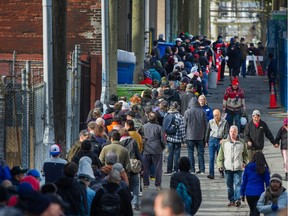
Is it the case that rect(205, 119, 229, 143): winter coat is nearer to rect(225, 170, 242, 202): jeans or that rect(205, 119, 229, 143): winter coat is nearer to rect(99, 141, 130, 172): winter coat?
rect(225, 170, 242, 202): jeans

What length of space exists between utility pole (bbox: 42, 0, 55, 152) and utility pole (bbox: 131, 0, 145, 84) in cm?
1458

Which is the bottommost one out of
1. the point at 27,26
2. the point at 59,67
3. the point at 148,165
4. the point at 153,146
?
the point at 148,165

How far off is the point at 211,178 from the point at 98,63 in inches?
334

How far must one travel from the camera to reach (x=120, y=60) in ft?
109

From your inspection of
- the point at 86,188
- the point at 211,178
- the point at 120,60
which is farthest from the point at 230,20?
the point at 86,188

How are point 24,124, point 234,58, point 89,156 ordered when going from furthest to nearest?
1. point 234,58
2. point 24,124
3. point 89,156

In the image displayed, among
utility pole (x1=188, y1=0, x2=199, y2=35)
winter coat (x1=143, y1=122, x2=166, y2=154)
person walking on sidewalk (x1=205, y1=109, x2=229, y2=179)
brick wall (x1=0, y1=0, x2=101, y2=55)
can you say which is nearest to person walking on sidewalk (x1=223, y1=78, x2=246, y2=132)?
person walking on sidewalk (x1=205, y1=109, x2=229, y2=179)

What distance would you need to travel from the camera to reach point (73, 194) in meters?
13.7

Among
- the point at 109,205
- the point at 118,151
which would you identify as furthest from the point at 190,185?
the point at 118,151

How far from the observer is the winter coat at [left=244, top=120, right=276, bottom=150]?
22.4 m

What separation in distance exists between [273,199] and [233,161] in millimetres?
4744

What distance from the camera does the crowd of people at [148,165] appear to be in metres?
10.8

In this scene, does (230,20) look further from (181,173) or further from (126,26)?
(181,173)

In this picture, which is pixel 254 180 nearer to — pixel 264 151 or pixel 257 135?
pixel 257 135
